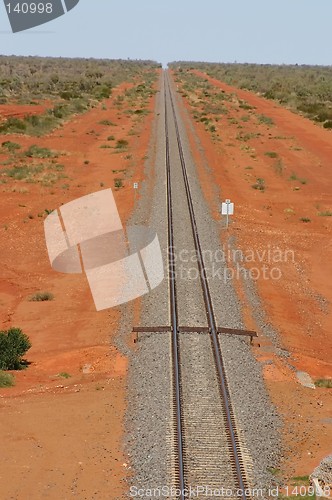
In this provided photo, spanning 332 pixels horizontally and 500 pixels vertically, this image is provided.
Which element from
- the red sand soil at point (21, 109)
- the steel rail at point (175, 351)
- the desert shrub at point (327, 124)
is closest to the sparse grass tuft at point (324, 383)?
the steel rail at point (175, 351)

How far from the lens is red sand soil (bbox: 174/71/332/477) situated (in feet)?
49.1

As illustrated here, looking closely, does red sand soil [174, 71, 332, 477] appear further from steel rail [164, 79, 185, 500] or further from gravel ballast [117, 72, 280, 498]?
steel rail [164, 79, 185, 500]

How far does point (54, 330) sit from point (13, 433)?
669cm

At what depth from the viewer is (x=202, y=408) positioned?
14.6 meters

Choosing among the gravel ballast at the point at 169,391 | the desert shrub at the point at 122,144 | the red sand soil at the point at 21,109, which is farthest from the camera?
the red sand soil at the point at 21,109

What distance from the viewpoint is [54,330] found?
67.2 feet

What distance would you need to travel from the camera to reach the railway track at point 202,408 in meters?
12.2

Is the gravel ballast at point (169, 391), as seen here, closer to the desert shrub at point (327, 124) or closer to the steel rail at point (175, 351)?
the steel rail at point (175, 351)

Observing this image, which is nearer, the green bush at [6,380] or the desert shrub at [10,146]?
the green bush at [6,380]

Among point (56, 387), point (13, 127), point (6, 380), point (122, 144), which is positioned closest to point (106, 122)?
point (13, 127)

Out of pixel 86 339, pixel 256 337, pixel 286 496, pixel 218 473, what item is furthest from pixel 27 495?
pixel 256 337

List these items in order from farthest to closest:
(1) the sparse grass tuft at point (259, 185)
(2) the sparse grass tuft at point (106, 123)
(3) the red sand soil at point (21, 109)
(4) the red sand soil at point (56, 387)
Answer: (3) the red sand soil at point (21, 109), (2) the sparse grass tuft at point (106, 123), (1) the sparse grass tuft at point (259, 185), (4) the red sand soil at point (56, 387)

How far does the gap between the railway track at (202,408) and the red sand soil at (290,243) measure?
4.01ft

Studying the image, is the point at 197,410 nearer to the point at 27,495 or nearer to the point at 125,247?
the point at 27,495
